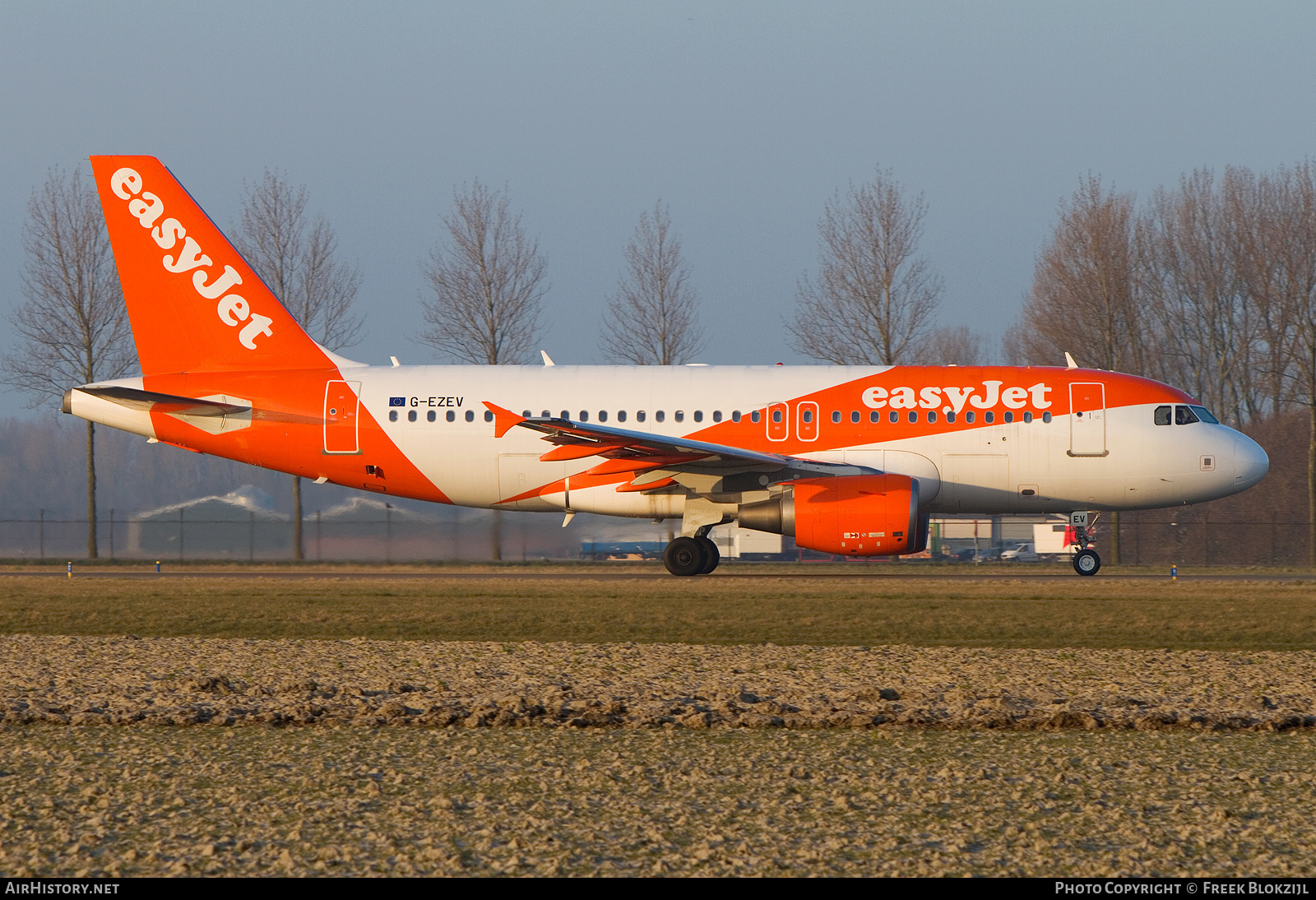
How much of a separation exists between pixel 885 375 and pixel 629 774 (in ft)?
52.4

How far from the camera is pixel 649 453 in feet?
64.7

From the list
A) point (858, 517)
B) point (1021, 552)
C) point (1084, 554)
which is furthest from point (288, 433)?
point (1021, 552)

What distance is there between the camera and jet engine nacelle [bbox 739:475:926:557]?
19.2 m

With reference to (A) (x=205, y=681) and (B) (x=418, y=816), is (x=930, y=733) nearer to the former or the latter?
(B) (x=418, y=816)

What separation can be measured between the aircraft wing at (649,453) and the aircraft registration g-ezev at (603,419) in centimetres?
6

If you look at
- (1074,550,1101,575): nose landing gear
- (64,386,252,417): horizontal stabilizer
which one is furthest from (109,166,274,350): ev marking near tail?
(1074,550,1101,575): nose landing gear

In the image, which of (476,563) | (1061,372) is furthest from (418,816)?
(476,563)

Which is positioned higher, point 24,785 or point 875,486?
point 875,486

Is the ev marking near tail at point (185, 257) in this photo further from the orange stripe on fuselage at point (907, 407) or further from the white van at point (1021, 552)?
the white van at point (1021, 552)

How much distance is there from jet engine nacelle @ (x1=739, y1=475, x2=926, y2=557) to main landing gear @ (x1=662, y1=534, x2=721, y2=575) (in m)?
2.15

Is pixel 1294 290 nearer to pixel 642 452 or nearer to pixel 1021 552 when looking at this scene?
pixel 1021 552

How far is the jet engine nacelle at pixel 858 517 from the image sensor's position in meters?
19.2

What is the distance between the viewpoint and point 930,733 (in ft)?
24.0

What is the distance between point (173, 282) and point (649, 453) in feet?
30.0
